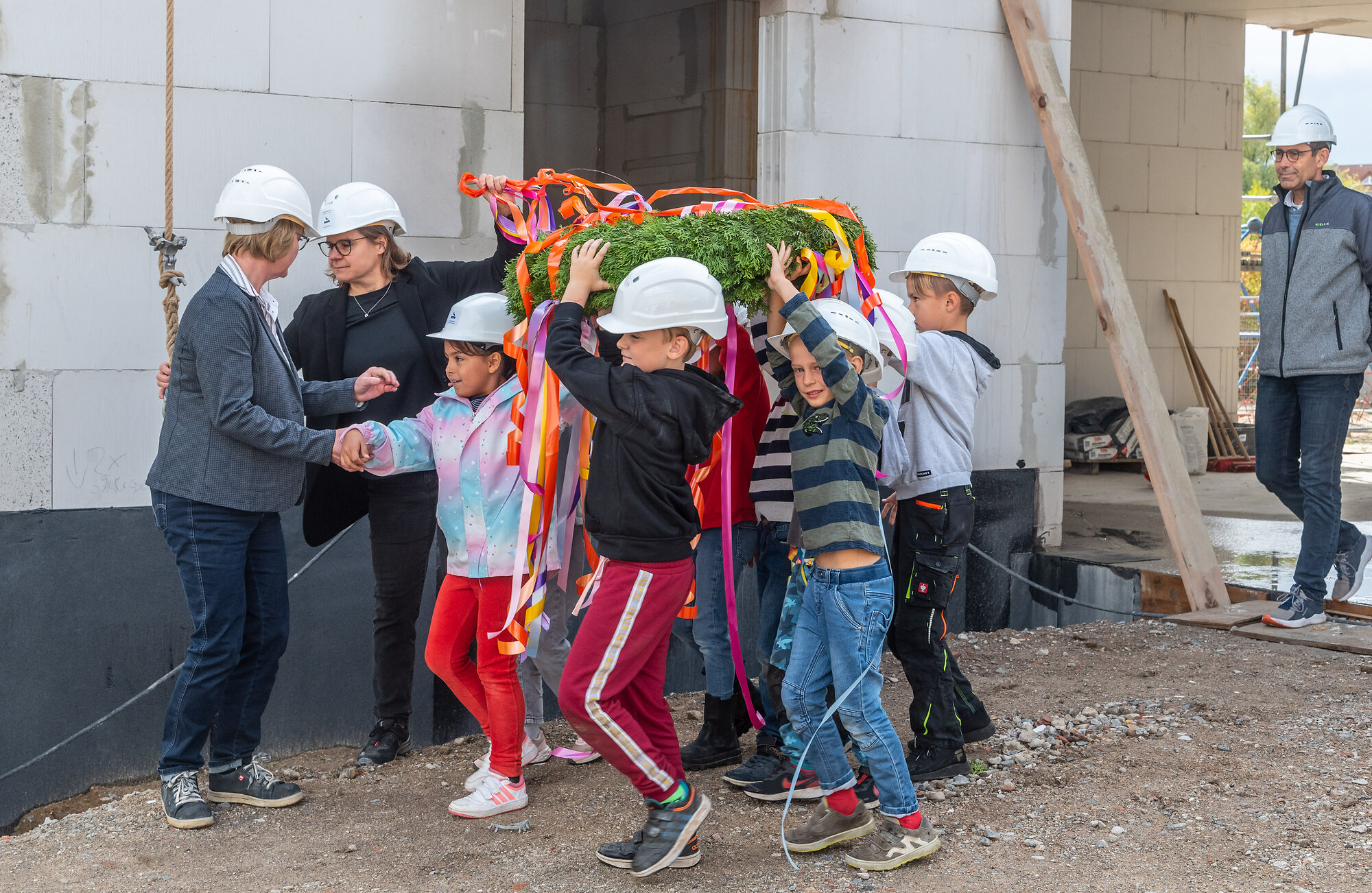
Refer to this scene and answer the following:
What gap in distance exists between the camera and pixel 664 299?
3.03 meters

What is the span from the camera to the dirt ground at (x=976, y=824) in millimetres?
3203

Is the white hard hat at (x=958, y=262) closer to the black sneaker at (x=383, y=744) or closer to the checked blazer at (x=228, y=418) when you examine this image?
the checked blazer at (x=228, y=418)

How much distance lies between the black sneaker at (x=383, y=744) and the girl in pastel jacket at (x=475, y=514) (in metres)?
0.61

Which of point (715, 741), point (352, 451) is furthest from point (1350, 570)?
point (352, 451)

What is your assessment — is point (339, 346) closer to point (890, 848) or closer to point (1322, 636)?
point (890, 848)

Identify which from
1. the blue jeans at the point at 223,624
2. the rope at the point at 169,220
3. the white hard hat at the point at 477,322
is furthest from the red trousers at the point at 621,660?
the rope at the point at 169,220

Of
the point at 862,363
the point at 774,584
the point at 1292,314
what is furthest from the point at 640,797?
the point at 1292,314

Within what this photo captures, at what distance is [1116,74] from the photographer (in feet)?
34.8

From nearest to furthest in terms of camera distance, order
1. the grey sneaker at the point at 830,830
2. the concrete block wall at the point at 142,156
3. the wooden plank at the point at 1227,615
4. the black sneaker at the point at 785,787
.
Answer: the grey sneaker at the point at 830,830, the black sneaker at the point at 785,787, the concrete block wall at the point at 142,156, the wooden plank at the point at 1227,615

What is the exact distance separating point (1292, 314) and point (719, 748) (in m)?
3.04

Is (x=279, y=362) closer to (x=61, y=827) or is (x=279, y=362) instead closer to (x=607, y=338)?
(x=607, y=338)

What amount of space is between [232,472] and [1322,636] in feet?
14.0

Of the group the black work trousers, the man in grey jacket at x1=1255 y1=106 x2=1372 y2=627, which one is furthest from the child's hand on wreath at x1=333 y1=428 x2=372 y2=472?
the man in grey jacket at x1=1255 y1=106 x2=1372 y2=627

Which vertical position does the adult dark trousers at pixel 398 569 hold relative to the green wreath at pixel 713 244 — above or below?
below
